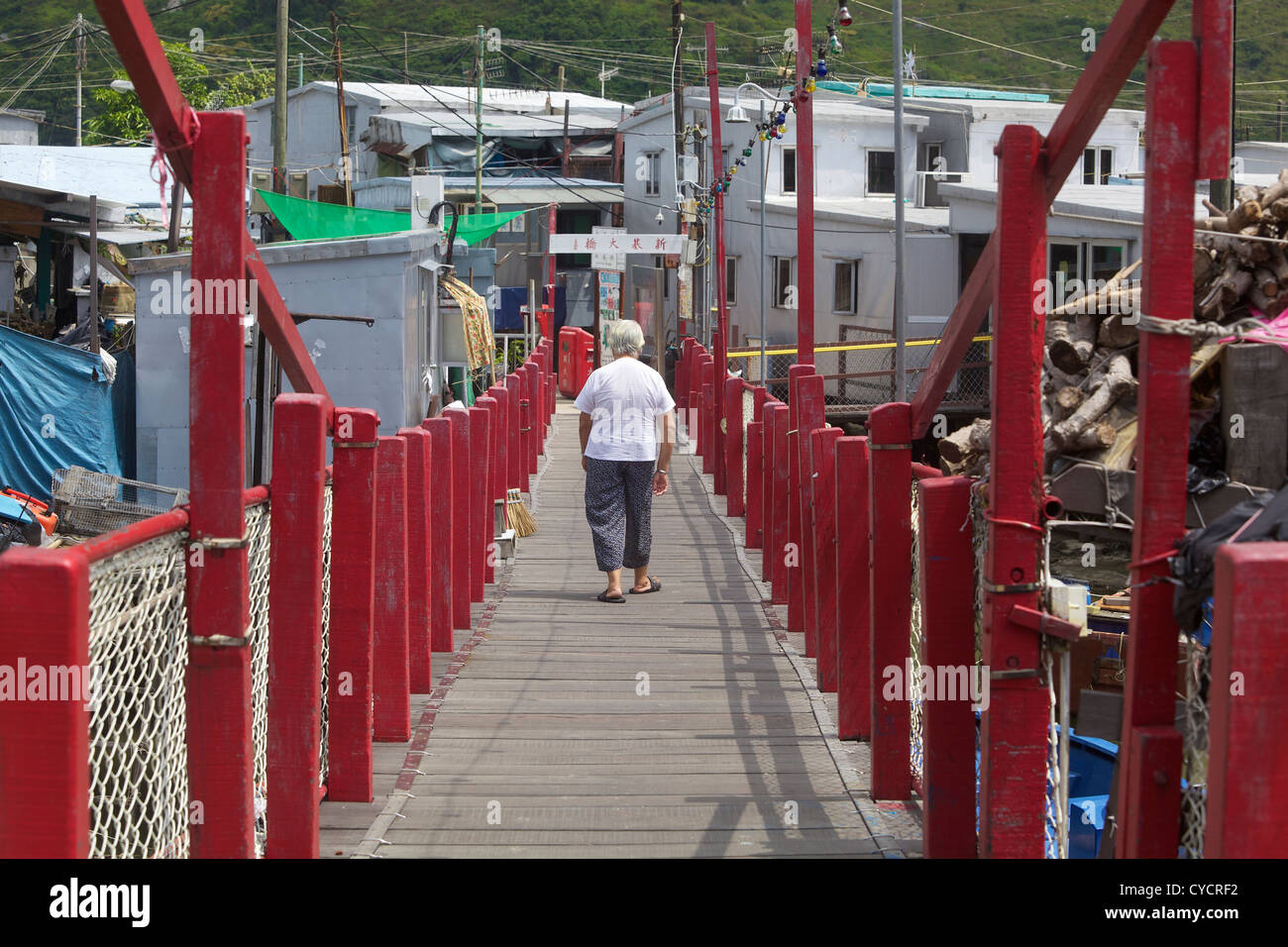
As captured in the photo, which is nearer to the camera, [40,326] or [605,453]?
[605,453]

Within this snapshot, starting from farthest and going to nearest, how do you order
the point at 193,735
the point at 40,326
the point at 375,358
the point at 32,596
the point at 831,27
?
the point at 40,326
the point at 375,358
the point at 831,27
the point at 193,735
the point at 32,596

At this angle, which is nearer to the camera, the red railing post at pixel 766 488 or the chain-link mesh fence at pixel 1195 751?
the chain-link mesh fence at pixel 1195 751

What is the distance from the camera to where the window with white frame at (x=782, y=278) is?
103ft

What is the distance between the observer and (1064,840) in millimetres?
3982

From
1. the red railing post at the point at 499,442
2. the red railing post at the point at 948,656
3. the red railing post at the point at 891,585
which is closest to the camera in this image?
the red railing post at the point at 948,656

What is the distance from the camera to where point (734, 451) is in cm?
1342

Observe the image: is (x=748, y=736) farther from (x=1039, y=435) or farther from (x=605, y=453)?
(x=605, y=453)

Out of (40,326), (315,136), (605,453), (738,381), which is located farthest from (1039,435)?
(315,136)

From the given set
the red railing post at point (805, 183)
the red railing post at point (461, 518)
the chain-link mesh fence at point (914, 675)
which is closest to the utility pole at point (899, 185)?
the red railing post at point (805, 183)

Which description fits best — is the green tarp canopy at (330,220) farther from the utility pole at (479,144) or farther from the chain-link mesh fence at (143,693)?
the chain-link mesh fence at (143,693)

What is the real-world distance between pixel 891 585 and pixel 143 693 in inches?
99.7

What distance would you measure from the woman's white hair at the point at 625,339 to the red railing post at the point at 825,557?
2.35m

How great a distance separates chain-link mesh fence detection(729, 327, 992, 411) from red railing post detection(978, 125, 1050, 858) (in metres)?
16.8

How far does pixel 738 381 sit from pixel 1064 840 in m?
9.60
